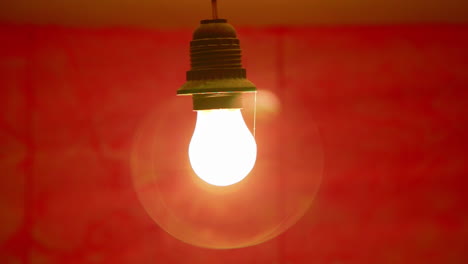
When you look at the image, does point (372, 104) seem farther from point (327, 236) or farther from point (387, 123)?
point (327, 236)

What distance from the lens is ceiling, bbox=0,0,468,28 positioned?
179 cm

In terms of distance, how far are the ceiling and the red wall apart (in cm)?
11

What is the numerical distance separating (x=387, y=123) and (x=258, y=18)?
2.32 ft

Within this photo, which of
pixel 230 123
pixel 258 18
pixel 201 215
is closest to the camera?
→ pixel 230 123

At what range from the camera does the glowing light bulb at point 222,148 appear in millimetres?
1300

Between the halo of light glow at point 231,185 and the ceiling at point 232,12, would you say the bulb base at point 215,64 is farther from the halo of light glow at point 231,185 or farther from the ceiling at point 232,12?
the halo of light glow at point 231,185

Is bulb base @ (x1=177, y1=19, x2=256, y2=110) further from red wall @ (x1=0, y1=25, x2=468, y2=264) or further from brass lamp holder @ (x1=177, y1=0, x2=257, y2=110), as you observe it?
red wall @ (x1=0, y1=25, x2=468, y2=264)

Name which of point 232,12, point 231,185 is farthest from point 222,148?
point 231,185

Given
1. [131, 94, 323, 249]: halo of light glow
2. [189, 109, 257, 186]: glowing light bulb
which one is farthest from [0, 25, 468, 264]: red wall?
[189, 109, 257, 186]: glowing light bulb

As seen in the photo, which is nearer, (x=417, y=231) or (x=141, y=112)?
(x=141, y=112)

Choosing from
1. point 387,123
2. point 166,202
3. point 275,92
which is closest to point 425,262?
point 387,123

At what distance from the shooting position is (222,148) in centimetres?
130

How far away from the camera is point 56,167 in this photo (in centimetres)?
213

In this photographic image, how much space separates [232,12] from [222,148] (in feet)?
2.61
